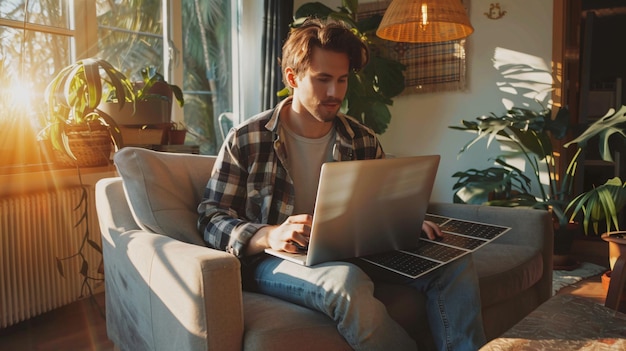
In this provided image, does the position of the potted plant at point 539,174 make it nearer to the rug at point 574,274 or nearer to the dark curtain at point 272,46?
the rug at point 574,274

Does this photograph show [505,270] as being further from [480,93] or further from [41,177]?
[480,93]

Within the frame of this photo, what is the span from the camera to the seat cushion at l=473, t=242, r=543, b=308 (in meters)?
1.58

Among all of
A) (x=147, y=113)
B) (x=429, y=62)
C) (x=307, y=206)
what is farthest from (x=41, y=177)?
(x=429, y=62)

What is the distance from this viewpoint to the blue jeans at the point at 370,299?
116 centimetres

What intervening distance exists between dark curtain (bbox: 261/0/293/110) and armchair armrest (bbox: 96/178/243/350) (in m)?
2.03

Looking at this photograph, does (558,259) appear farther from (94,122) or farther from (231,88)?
(94,122)

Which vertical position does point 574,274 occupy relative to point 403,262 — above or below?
below

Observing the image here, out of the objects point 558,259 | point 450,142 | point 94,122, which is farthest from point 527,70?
point 94,122

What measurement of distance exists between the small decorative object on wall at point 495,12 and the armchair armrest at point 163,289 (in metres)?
2.78

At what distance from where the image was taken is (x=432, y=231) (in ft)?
4.92

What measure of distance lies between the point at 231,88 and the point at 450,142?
4.98ft

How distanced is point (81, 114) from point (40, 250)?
1.84 feet

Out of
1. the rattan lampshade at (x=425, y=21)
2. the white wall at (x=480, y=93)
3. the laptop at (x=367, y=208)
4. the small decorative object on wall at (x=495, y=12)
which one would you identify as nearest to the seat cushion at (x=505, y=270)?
the laptop at (x=367, y=208)

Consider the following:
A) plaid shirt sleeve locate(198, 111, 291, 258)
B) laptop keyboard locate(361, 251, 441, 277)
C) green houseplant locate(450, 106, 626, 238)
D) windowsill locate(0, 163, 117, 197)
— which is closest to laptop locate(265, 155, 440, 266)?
laptop keyboard locate(361, 251, 441, 277)
